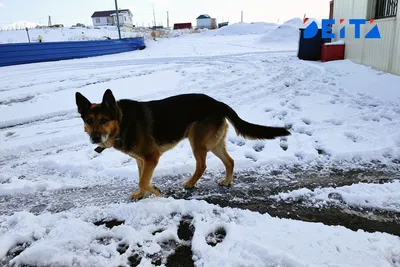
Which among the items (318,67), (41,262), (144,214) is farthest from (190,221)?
(318,67)

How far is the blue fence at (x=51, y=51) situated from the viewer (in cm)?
1438

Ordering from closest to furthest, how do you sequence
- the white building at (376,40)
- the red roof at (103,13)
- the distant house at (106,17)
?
the white building at (376,40)
the distant house at (106,17)
the red roof at (103,13)

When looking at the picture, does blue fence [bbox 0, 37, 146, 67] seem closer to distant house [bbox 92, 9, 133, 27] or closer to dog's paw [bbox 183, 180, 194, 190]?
dog's paw [bbox 183, 180, 194, 190]

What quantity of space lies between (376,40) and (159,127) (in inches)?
371

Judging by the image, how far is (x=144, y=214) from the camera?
9.93ft

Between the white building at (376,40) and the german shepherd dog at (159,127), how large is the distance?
7.48m

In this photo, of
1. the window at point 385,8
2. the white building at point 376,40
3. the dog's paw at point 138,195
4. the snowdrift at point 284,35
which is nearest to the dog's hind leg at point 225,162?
the dog's paw at point 138,195

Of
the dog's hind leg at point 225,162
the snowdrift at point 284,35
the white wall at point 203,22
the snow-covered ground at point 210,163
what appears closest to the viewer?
the snow-covered ground at point 210,163

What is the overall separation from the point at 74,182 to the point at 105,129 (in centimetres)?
126

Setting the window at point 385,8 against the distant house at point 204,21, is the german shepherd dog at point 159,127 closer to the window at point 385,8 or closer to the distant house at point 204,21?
the window at point 385,8

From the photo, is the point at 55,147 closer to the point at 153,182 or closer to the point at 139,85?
the point at 153,182

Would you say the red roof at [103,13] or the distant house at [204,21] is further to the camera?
the red roof at [103,13]

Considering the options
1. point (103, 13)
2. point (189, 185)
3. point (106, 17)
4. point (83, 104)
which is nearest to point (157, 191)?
point (189, 185)

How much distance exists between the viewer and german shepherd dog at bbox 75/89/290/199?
312cm
